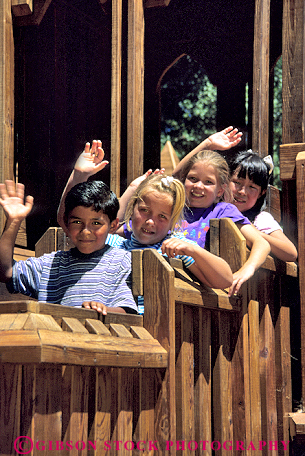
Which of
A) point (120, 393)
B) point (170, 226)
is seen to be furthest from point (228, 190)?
point (120, 393)

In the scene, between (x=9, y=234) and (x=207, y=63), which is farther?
(x=207, y=63)

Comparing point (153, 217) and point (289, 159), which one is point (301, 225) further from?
point (153, 217)

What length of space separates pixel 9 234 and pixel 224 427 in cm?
144

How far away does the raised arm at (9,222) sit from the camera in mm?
2629

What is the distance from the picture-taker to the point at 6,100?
3.80 metres

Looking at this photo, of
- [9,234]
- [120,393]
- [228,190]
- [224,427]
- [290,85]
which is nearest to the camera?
[120,393]

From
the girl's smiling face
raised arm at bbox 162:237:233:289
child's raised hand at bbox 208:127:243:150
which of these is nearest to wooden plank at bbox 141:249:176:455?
raised arm at bbox 162:237:233:289

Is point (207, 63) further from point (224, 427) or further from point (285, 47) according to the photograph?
point (224, 427)

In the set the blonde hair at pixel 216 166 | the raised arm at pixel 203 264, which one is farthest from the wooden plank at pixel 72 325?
the blonde hair at pixel 216 166

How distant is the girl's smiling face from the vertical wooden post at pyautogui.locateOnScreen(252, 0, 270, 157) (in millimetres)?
446

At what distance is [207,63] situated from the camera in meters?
7.11

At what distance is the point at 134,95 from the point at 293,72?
1264 mm

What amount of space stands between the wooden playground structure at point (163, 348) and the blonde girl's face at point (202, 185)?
1.45 feet

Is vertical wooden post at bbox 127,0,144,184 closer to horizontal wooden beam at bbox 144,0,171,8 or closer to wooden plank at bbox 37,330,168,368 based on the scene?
horizontal wooden beam at bbox 144,0,171,8
